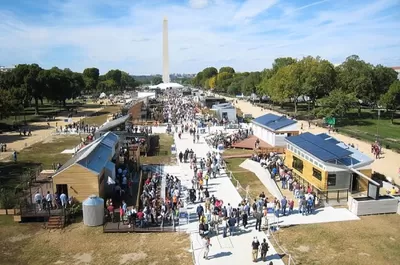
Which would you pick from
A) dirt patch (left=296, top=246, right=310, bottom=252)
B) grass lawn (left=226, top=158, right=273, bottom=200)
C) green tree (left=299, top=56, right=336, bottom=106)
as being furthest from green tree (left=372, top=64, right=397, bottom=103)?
dirt patch (left=296, top=246, right=310, bottom=252)

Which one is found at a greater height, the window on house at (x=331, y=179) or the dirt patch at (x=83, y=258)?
the window on house at (x=331, y=179)

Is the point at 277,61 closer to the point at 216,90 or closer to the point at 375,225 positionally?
the point at 216,90

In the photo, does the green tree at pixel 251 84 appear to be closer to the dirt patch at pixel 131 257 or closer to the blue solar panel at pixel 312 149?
the blue solar panel at pixel 312 149

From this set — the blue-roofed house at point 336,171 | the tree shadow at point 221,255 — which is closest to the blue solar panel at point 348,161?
the blue-roofed house at point 336,171

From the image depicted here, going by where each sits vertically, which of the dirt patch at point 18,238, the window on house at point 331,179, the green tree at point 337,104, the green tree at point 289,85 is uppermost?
the green tree at point 289,85

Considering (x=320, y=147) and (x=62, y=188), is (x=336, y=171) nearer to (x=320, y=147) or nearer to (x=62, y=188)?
(x=320, y=147)

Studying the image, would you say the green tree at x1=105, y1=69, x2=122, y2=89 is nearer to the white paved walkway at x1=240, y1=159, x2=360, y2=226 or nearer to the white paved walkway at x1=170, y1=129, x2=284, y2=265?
the white paved walkway at x1=170, y1=129, x2=284, y2=265
